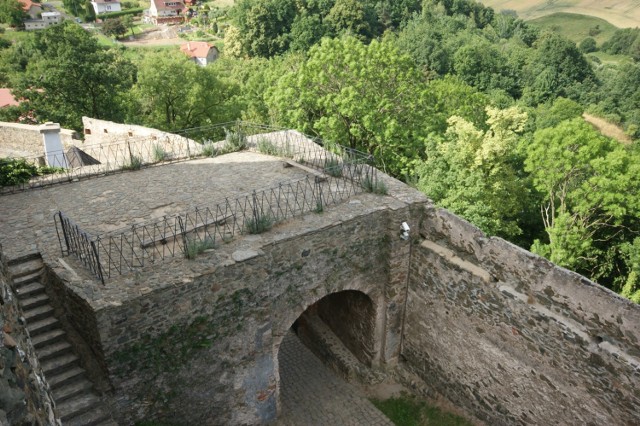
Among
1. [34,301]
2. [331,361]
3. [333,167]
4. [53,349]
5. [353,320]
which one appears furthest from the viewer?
[331,361]

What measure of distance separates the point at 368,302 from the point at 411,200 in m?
2.60

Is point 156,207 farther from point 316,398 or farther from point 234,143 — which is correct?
point 316,398

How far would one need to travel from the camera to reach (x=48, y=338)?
27.4 ft

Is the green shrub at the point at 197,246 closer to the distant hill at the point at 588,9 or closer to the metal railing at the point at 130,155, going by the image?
the metal railing at the point at 130,155

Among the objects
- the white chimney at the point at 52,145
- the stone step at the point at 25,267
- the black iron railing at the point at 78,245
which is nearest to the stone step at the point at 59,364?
the black iron railing at the point at 78,245

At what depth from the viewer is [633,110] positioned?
4819cm

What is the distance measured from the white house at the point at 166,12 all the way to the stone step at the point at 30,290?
85857 millimetres

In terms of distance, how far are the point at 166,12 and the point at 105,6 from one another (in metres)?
11.1

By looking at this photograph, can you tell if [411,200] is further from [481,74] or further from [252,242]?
[481,74]

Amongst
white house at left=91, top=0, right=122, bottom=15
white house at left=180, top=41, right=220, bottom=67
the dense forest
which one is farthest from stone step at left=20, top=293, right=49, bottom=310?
white house at left=91, top=0, right=122, bottom=15

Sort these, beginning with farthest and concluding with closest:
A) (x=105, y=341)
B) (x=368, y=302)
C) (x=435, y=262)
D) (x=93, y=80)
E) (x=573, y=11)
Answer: (x=573, y=11), (x=93, y=80), (x=368, y=302), (x=435, y=262), (x=105, y=341)

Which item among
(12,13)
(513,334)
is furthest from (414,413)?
(12,13)

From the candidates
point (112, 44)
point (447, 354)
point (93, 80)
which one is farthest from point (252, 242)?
point (112, 44)

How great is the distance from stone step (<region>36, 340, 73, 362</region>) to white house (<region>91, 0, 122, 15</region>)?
92346 mm
